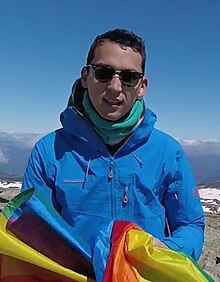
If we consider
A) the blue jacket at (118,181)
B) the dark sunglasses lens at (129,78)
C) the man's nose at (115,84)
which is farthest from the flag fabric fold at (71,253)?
the dark sunglasses lens at (129,78)

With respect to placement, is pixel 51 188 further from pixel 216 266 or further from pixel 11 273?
pixel 216 266

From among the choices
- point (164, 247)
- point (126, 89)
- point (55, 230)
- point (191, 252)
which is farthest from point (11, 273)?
point (126, 89)

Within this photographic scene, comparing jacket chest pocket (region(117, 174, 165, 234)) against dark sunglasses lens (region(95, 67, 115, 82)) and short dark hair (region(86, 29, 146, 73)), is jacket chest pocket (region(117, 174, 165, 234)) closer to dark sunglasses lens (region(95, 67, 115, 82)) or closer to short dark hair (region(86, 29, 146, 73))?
dark sunglasses lens (region(95, 67, 115, 82))

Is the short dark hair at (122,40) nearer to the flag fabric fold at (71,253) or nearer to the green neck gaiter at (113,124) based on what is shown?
the green neck gaiter at (113,124)

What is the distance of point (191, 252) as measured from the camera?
11.2 ft

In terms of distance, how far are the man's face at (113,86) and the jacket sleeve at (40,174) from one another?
0.65 metres

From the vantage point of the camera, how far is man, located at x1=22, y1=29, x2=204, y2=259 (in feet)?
11.9

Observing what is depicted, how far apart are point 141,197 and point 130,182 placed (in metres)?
0.16

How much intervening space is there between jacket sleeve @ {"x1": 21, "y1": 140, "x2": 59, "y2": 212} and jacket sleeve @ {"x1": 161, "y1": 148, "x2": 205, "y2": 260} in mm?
1020

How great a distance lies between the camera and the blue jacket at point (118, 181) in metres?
3.62

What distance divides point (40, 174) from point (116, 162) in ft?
2.22

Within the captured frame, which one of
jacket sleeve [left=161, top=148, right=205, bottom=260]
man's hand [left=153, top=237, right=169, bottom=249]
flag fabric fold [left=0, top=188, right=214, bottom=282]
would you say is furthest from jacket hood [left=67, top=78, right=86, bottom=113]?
man's hand [left=153, top=237, right=169, bottom=249]

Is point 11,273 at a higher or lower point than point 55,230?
lower

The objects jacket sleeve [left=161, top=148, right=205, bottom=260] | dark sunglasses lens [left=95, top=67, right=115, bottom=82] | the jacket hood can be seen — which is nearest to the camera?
jacket sleeve [left=161, top=148, right=205, bottom=260]
